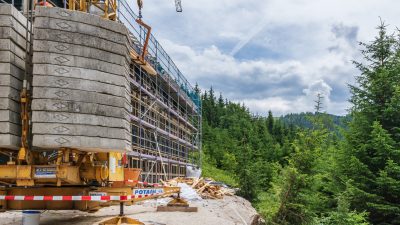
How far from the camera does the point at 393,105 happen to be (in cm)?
1636

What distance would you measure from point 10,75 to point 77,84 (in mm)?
1237

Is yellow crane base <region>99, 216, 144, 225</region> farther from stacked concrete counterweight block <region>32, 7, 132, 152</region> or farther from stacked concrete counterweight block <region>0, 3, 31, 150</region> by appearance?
stacked concrete counterweight block <region>0, 3, 31, 150</region>

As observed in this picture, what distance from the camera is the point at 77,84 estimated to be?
8.02m

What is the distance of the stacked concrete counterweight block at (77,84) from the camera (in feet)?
25.5

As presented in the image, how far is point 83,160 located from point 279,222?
9.94 m

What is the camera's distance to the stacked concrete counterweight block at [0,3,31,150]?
775cm

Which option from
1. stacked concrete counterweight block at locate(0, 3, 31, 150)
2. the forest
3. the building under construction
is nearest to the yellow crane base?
the building under construction

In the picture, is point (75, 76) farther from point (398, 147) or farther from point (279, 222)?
point (398, 147)

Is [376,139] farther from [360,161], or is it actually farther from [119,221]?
[119,221]

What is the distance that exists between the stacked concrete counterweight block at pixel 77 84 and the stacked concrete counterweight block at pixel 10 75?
477mm

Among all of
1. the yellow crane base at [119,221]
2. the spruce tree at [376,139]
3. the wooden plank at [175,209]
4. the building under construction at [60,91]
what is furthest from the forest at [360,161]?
the building under construction at [60,91]

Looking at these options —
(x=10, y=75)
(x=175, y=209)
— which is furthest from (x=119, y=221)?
(x=175, y=209)

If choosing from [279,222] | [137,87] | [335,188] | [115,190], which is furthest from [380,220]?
[137,87]

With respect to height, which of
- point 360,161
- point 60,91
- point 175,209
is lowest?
point 175,209
